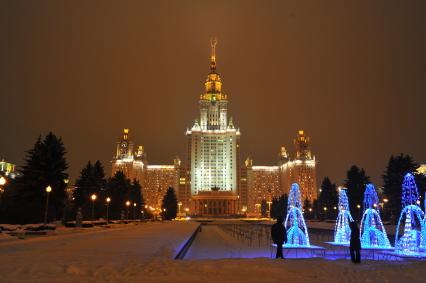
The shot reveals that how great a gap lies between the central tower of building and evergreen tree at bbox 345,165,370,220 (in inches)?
3369

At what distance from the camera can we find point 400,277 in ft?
37.8

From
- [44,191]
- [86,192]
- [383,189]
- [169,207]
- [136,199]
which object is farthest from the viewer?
[169,207]

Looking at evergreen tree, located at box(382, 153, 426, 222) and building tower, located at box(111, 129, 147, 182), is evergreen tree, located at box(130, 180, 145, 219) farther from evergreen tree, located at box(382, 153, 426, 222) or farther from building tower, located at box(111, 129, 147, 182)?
building tower, located at box(111, 129, 147, 182)

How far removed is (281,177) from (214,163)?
2939 cm

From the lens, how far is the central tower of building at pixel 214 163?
156m

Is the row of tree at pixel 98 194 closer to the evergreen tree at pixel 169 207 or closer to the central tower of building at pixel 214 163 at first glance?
the evergreen tree at pixel 169 207

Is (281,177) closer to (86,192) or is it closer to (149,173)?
(149,173)

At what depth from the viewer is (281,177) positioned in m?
169

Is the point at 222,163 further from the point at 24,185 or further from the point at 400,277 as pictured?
the point at 400,277

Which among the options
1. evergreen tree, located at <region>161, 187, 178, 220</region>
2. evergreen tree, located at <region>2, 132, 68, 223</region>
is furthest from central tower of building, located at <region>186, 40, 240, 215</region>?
evergreen tree, located at <region>2, 132, 68, 223</region>

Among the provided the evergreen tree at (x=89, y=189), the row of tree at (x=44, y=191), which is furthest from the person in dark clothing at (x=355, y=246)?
the evergreen tree at (x=89, y=189)

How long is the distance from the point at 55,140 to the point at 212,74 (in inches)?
5548

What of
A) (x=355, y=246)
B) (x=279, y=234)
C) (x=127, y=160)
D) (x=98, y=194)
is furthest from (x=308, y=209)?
(x=355, y=246)

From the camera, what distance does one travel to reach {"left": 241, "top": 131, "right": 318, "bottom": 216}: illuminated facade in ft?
516
